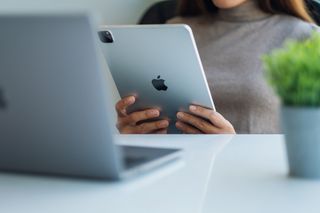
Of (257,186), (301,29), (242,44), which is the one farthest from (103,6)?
(257,186)

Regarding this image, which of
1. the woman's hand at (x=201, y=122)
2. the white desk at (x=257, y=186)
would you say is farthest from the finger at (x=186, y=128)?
the white desk at (x=257, y=186)

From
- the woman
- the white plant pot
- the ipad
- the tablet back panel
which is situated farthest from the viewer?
the woman

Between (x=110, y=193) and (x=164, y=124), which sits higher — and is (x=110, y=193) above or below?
above

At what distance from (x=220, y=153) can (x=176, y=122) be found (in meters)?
0.30

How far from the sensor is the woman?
1485 millimetres

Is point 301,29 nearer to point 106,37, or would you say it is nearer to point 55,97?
point 106,37

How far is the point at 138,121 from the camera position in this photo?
1265 mm

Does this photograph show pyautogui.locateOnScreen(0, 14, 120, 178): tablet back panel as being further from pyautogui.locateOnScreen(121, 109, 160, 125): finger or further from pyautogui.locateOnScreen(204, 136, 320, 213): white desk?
pyautogui.locateOnScreen(121, 109, 160, 125): finger

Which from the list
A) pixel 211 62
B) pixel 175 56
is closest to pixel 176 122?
pixel 175 56

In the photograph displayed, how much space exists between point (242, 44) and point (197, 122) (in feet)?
1.67

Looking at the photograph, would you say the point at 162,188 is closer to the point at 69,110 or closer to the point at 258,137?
the point at 69,110

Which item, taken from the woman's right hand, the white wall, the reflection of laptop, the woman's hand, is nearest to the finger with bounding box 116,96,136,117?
the woman's right hand

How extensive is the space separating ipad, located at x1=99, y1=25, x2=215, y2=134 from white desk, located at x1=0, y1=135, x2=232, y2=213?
343 mm

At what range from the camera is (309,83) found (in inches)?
28.0
